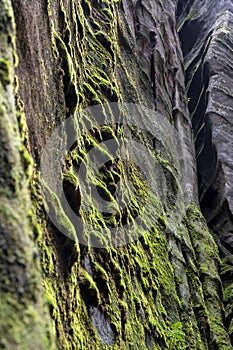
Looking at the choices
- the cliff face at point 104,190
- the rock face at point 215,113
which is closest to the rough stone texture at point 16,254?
the cliff face at point 104,190

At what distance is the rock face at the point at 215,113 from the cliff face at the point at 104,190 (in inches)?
2.7

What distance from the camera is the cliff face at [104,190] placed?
2.88 metres

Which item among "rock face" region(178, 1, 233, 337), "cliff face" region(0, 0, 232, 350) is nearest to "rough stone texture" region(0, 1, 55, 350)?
"cliff face" region(0, 0, 232, 350)


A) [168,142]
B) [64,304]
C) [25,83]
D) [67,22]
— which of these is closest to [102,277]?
[64,304]

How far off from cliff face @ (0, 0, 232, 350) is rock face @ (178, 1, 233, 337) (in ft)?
0.23

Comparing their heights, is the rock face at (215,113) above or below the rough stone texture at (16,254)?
below

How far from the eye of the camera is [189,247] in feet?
35.4

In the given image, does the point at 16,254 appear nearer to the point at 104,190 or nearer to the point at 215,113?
the point at 104,190

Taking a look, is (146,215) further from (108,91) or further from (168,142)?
(168,142)

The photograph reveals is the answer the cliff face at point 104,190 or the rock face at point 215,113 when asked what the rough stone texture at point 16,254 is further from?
the rock face at point 215,113

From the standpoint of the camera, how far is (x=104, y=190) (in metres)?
6.82

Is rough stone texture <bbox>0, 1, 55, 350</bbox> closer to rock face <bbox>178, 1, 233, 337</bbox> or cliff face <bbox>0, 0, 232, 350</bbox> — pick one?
cliff face <bbox>0, 0, 232, 350</bbox>

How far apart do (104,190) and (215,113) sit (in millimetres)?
9890

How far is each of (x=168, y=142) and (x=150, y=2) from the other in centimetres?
730
